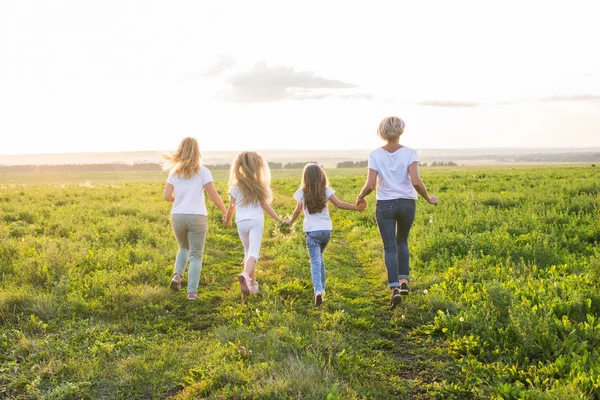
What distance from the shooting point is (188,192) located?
786cm

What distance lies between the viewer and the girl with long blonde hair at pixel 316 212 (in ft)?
24.3

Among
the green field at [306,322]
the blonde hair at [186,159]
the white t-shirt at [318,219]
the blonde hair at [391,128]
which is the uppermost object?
the blonde hair at [391,128]

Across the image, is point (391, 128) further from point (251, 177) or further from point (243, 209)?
point (243, 209)

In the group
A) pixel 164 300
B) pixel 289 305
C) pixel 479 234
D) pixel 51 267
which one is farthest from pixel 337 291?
pixel 51 267

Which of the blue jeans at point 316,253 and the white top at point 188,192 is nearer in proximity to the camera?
the blue jeans at point 316,253

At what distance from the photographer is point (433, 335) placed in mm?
6215

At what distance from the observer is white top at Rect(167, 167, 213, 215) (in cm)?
783

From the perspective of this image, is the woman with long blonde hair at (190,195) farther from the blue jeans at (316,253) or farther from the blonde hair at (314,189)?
the blue jeans at (316,253)

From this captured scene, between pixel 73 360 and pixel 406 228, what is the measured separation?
515 cm

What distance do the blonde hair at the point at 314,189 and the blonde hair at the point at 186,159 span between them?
6.48 ft

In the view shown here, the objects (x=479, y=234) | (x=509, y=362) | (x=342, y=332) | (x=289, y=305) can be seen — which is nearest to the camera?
(x=509, y=362)

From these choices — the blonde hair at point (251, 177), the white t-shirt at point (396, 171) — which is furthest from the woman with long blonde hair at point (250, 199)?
the white t-shirt at point (396, 171)

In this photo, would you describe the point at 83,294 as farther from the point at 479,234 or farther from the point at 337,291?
the point at 479,234

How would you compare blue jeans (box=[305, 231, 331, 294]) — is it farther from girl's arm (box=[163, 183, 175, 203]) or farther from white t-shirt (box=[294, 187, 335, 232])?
girl's arm (box=[163, 183, 175, 203])
